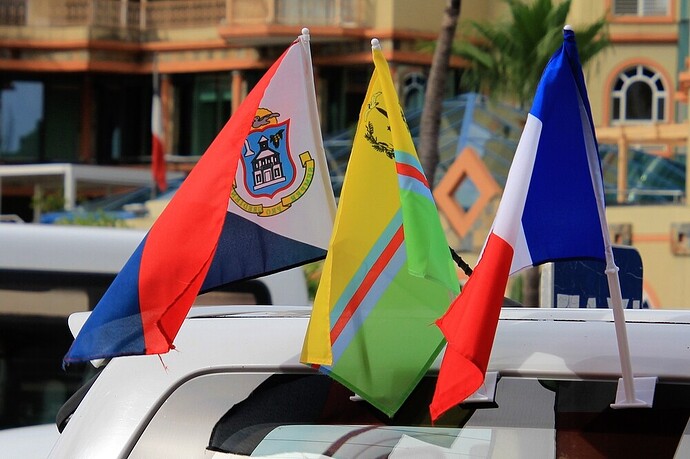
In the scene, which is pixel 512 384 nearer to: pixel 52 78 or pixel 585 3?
pixel 585 3

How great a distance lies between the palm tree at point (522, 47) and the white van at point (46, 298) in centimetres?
1523

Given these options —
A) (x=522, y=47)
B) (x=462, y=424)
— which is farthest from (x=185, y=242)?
(x=522, y=47)

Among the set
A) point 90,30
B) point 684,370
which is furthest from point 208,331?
point 90,30

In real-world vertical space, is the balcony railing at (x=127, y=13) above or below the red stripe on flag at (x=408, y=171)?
above

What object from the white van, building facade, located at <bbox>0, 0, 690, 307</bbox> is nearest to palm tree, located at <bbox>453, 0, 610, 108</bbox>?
building facade, located at <bbox>0, 0, 690, 307</bbox>

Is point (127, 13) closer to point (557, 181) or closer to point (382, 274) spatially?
point (382, 274)

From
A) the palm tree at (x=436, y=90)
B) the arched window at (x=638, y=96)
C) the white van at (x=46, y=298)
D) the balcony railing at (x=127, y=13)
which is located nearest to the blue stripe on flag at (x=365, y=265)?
the white van at (x=46, y=298)

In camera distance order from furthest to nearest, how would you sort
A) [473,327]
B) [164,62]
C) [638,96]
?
[164,62]
[638,96]
[473,327]

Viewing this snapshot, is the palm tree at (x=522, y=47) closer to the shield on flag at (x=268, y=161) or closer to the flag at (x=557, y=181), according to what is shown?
the shield on flag at (x=268, y=161)

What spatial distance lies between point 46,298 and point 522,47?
16101 millimetres

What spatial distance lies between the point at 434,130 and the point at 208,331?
11.8 meters

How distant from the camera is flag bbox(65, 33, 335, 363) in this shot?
7.70 ft

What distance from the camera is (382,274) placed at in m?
2.42

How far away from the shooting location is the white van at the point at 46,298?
6.34m
